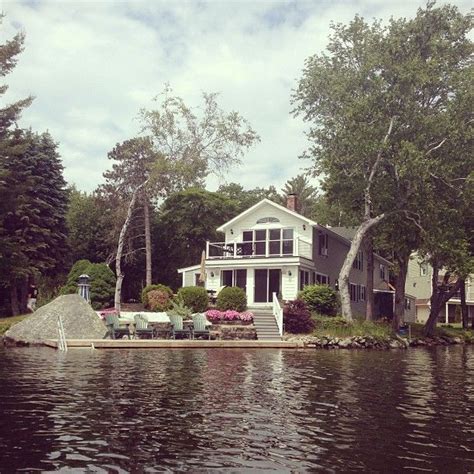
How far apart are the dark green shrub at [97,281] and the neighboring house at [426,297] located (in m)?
38.5

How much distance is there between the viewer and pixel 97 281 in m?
40.9

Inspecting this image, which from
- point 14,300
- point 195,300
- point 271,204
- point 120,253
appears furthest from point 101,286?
point 271,204

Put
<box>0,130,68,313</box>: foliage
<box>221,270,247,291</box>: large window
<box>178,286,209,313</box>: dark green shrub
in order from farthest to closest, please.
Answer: <box>221,270,247,291</box>: large window → <box>0,130,68,313</box>: foliage → <box>178,286,209,313</box>: dark green shrub

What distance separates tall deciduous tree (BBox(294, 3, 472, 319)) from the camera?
1359 inches

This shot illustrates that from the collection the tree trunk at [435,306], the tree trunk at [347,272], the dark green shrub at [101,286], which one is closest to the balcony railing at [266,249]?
the tree trunk at [347,272]

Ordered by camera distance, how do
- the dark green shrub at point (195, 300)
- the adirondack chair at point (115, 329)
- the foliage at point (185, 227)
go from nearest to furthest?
the adirondack chair at point (115, 329)
the dark green shrub at point (195, 300)
the foliage at point (185, 227)

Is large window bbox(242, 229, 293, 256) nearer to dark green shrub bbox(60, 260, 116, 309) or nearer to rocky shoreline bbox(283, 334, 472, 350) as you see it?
dark green shrub bbox(60, 260, 116, 309)

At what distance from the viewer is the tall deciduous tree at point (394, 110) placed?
34531mm

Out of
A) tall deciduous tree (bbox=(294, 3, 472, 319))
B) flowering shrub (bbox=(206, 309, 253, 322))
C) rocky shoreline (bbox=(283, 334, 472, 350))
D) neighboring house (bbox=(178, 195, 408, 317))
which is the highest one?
tall deciduous tree (bbox=(294, 3, 472, 319))

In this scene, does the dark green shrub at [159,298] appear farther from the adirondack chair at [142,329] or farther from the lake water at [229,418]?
the lake water at [229,418]

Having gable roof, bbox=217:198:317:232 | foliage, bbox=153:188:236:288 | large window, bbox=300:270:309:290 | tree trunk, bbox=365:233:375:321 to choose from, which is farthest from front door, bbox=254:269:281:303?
foliage, bbox=153:188:236:288

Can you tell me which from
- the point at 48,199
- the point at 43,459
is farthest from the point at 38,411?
the point at 48,199

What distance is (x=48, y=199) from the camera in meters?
42.9

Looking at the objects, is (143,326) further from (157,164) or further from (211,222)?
(211,222)
